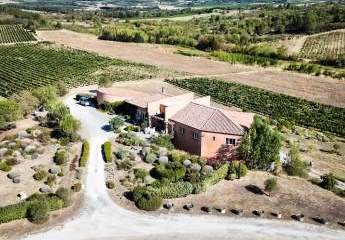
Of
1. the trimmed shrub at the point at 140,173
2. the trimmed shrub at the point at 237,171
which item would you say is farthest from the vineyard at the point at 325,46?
the trimmed shrub at the point at 140,173

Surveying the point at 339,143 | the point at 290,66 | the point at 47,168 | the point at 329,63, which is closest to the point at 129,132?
the point at 47,168

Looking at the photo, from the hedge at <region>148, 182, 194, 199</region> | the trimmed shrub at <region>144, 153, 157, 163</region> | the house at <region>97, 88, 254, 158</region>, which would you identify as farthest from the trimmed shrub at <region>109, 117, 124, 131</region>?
the hedge at <region>148, 182, 194, 199</region>

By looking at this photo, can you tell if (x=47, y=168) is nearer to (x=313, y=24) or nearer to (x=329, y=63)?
(x=329, y=63)

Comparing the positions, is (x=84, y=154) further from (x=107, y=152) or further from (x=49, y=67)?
(x=49, y=67)

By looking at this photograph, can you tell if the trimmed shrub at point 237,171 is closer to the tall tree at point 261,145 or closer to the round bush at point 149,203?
the tall tree at point 261,145

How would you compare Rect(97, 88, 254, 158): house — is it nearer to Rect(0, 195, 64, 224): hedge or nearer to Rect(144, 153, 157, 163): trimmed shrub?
Rect(144, 153, 157, 163): trimmed shrub
